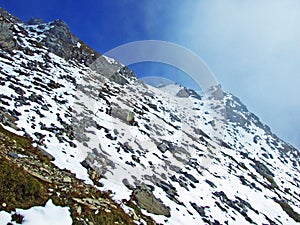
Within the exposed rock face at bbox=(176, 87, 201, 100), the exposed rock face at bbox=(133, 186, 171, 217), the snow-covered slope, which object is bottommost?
the exposed rock face at bbox=(133, 186, 171, 217)

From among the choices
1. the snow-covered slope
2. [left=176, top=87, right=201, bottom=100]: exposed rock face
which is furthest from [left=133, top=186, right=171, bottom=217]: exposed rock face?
[left=176, top=87, right=201, bottom=100]: exposed rock face

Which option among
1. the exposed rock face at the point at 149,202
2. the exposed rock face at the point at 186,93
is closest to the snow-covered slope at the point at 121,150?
the exposed rock face at the point at 149,202

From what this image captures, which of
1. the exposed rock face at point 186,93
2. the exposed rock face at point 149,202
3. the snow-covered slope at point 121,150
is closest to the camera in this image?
the exposed rock face at point 149,202

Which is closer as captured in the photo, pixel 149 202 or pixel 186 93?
pixel 149 202

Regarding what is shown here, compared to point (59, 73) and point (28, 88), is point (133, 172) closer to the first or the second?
point (28, 88)

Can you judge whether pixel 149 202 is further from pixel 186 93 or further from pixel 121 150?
pixel 186 93

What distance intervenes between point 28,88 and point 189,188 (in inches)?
830

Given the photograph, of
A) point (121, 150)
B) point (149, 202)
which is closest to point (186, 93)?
point (121, 150)

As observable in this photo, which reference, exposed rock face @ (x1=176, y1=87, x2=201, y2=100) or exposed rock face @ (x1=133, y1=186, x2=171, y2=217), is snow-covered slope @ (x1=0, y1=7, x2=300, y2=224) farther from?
exposed rock face @ (x1=176, y1=87, x2=201, y2=100)

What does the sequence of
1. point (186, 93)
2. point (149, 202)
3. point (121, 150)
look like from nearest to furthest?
point (149, 202)
point (121, 150)
point (186, 93)

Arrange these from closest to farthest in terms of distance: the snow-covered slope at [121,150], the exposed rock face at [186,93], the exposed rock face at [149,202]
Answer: the exposed rock face at [149,202]
the snow-covered slope at [121,150]
the exposed rock face at [186,93]

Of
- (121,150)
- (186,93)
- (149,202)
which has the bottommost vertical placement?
(149,202)

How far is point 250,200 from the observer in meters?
38.4

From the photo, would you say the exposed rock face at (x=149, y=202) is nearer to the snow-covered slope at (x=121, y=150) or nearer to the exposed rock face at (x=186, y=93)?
the snow-covered slope at (x=121, y=150)
